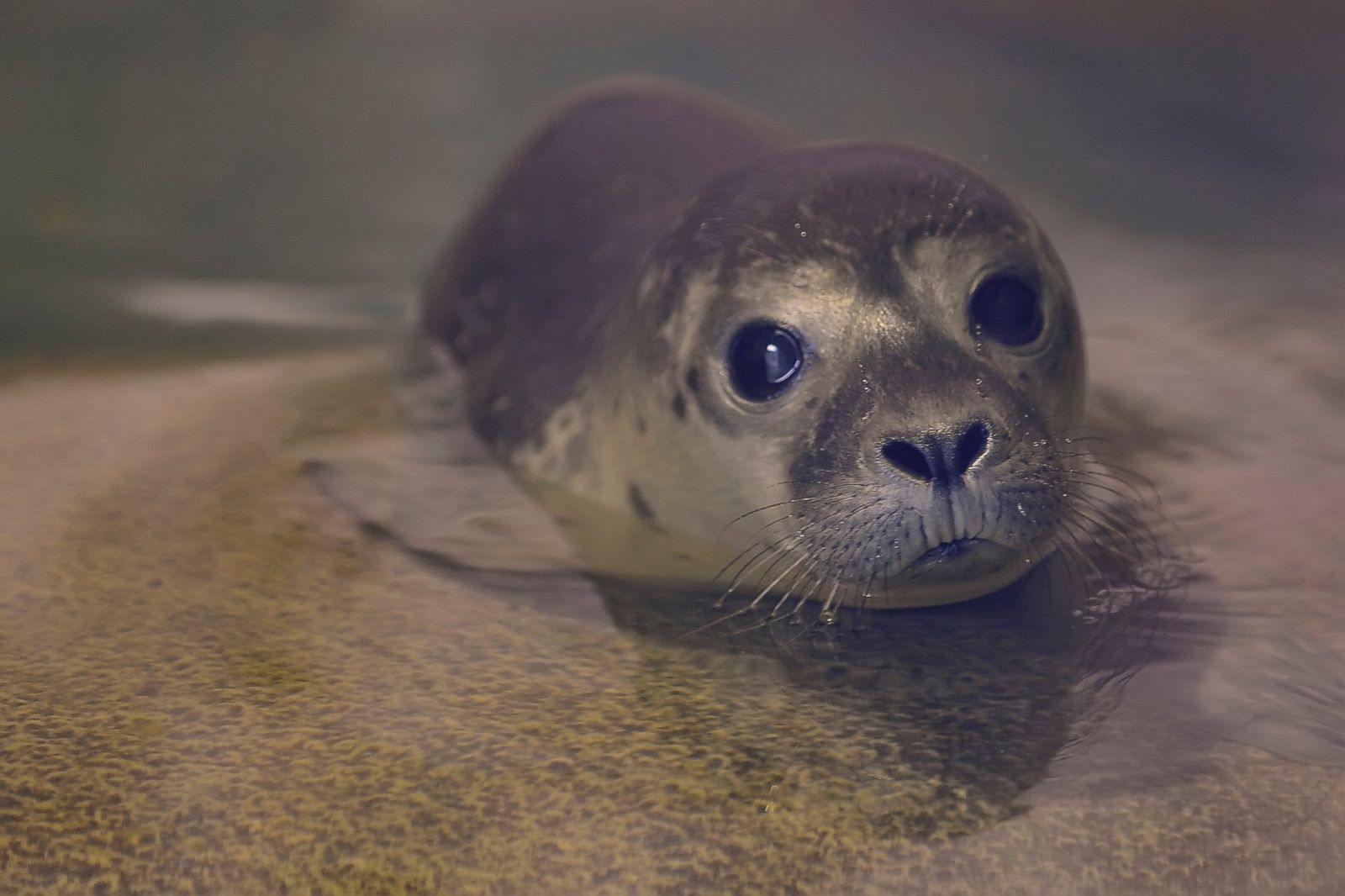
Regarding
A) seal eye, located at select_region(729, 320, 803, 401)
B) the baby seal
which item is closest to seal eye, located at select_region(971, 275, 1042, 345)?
the baby seal

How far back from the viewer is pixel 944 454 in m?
1.95

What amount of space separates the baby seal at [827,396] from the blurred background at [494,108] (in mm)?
2319

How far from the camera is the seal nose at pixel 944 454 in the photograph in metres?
1.95

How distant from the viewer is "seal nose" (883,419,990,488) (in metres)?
1.95

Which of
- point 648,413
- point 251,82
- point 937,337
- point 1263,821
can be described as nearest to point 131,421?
point 648,413

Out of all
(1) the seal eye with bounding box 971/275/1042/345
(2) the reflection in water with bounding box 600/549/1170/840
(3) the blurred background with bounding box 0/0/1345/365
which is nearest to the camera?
(2) the reflection in water with bounding box 600/549/1170/840

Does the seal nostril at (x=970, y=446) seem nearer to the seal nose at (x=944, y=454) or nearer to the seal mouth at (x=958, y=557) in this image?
the seal nose at (x=944, y=454)

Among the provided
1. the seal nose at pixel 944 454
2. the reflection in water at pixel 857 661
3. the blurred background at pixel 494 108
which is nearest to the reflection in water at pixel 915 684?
the reflection in water at pixel 857 661

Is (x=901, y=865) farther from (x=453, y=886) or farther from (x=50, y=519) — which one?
(x=50, y=519)

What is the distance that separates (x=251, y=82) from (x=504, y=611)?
489 centimetres

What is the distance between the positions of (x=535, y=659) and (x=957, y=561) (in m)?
0.59

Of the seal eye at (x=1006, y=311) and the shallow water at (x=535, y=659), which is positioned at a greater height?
the seal eye at (x=1006, y=311)

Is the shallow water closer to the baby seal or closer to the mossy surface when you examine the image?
the mossy surface

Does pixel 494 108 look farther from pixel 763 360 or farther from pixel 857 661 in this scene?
pixel 857 661
